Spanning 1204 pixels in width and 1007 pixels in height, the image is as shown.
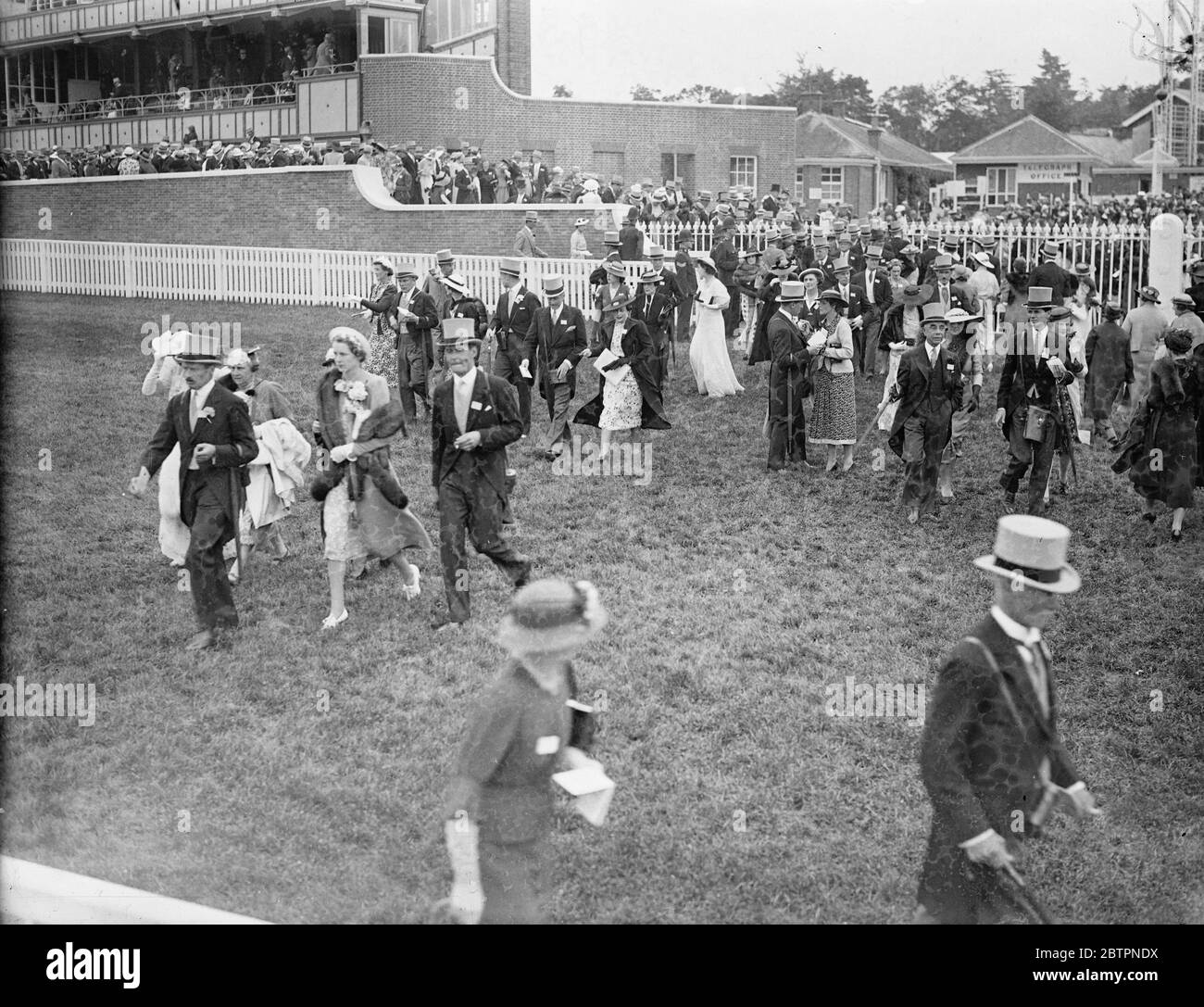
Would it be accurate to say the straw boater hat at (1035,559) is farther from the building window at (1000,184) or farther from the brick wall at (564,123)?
the building window at (1000,184)

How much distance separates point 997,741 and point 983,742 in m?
0.05

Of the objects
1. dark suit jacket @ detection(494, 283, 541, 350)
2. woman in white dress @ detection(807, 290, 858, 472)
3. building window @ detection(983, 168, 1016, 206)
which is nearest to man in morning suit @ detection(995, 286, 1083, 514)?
woman in white dress @ detection(807, 290, 858, 472)

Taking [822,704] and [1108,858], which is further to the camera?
[822,704]

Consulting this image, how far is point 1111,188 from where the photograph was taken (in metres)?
57.3

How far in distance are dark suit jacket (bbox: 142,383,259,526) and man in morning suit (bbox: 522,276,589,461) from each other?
589cm

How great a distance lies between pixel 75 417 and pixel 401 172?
13488 mm

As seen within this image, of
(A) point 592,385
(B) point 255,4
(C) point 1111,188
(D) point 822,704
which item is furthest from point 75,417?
(C) point 1111,188

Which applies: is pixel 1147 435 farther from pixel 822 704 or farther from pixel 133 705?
pixel 133 705

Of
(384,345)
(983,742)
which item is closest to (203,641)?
(983,742)

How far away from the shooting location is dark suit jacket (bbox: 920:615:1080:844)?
4832 mm

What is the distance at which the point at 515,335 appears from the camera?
15.2 meters

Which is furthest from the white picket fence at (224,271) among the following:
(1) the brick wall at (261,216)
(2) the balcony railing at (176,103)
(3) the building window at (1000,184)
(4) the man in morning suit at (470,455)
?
(3) the building window at (1000,184)

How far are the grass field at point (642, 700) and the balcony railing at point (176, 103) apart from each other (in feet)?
79.1

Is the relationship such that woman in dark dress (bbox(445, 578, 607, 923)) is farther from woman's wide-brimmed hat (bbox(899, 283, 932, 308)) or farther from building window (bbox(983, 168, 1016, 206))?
building window (bbox(983, 168, 1016, 206))
